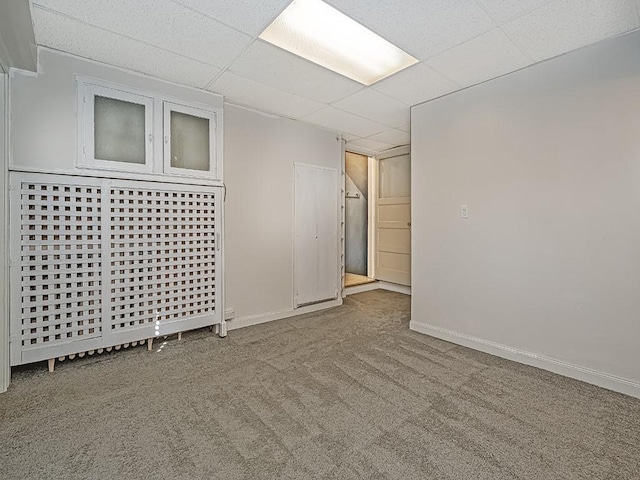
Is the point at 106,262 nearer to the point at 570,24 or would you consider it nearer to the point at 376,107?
the point at 376,107

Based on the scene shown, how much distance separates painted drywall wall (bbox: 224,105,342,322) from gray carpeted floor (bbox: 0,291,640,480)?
34.4 inches

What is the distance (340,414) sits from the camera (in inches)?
71.8

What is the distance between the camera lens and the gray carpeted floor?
1439 millimetres

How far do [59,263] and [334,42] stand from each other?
2693 millimetres

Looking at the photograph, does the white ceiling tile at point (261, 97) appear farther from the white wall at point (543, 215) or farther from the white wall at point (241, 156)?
the white wall at point (543, 215)

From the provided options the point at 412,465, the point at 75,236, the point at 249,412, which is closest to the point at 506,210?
the point at 412,465

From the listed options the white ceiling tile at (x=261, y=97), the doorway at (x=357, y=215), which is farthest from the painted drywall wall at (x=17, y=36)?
the doorway at (x=357, y=215)

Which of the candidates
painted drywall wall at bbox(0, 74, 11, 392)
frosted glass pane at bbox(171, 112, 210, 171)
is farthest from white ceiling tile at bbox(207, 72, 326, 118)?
painted drywall wall at bbox(0, 74, 11, 392)

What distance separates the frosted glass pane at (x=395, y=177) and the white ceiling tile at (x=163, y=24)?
3.45m

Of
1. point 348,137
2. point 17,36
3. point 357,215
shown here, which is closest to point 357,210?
point 357,215

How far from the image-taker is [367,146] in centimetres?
502

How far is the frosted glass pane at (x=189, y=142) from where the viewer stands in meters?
2.86

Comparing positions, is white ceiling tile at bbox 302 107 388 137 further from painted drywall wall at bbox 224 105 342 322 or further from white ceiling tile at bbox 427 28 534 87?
white ceiling tile at bbox 427 28 534 87

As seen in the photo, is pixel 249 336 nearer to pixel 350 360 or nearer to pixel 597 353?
pixel 350 360
